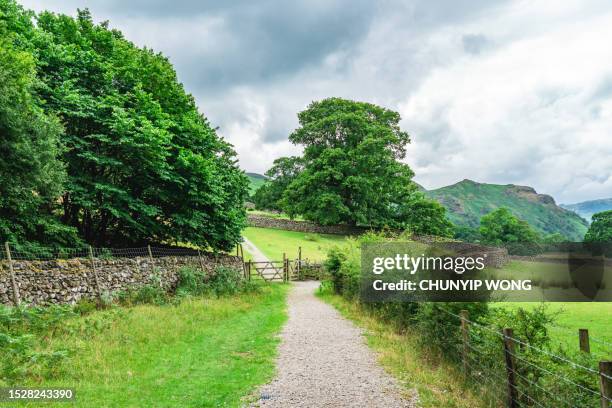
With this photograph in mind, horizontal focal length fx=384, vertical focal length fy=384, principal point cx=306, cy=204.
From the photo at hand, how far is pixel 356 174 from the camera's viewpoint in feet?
158

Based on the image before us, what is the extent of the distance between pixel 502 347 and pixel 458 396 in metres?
1.24

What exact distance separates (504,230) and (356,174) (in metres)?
→ 48.0

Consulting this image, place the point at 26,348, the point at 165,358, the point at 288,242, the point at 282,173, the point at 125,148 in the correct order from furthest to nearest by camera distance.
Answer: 1. the point at 282,173
2. the point at 288,242
3. the point at 125,148
4. the point at 165,358
5. the point at 26,348

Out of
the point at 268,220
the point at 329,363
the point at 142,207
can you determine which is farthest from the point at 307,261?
the point at 329,363

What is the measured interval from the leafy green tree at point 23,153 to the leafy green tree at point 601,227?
8153 centimetres

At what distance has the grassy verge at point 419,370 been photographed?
6811 mm

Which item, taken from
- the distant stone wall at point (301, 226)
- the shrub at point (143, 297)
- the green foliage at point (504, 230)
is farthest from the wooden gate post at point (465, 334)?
the green foliage at point (504, 230)

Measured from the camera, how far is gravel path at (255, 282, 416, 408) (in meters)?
6.88

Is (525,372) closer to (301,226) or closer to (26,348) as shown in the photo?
(26,348)

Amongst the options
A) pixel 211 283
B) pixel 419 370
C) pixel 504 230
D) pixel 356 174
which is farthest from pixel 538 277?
pixel 504 230

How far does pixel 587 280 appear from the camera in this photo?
102 feet

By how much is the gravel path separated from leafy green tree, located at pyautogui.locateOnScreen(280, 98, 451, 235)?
33.4 m

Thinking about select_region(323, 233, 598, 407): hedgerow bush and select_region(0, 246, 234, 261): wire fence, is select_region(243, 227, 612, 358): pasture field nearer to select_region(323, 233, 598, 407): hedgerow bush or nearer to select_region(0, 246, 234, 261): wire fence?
select_region(323, 233, 598, 407): hedgerow bush

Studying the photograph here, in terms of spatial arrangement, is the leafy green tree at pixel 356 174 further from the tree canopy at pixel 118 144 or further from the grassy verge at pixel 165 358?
the grassy verge at pixel 165 358
